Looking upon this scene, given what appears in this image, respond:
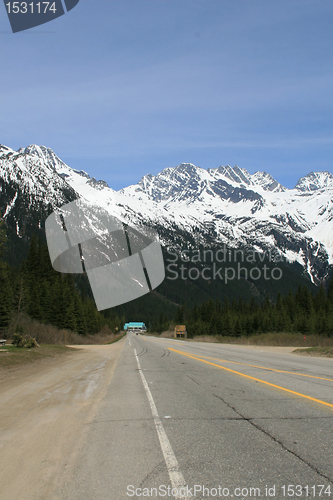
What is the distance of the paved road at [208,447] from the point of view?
4051 millimetres

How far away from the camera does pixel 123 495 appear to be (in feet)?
13.0

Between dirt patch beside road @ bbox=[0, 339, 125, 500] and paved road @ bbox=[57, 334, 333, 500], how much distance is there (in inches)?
9.3

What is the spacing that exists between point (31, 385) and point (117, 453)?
7.71 meters

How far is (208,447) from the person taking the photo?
17.2ft

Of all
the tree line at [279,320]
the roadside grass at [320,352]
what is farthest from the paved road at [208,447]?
the tree line at [279,320]

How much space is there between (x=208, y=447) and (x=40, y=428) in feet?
10.7

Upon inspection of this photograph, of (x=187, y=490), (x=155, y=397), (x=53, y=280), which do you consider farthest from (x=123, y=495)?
(x=53, y=280)

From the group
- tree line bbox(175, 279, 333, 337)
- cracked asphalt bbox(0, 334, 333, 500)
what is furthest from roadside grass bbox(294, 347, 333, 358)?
tree line bbox(175, 279, 333, 337)

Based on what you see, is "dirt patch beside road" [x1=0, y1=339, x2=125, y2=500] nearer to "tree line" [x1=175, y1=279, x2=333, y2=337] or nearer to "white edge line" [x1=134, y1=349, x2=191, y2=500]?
"white edge line" [x1=134, y1=349, x2=191, y2=500]

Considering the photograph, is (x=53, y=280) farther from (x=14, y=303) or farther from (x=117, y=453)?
(x=117, y=453)

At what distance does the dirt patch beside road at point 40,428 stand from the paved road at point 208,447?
0.78ft

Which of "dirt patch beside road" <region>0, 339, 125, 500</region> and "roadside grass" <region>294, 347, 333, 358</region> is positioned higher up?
"dirt patch beside road" <region>0, 339, 125, 500</region>

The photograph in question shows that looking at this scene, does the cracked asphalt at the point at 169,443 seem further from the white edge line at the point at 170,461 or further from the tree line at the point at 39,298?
the tree line at the point at 39,298

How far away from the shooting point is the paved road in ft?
13.3
